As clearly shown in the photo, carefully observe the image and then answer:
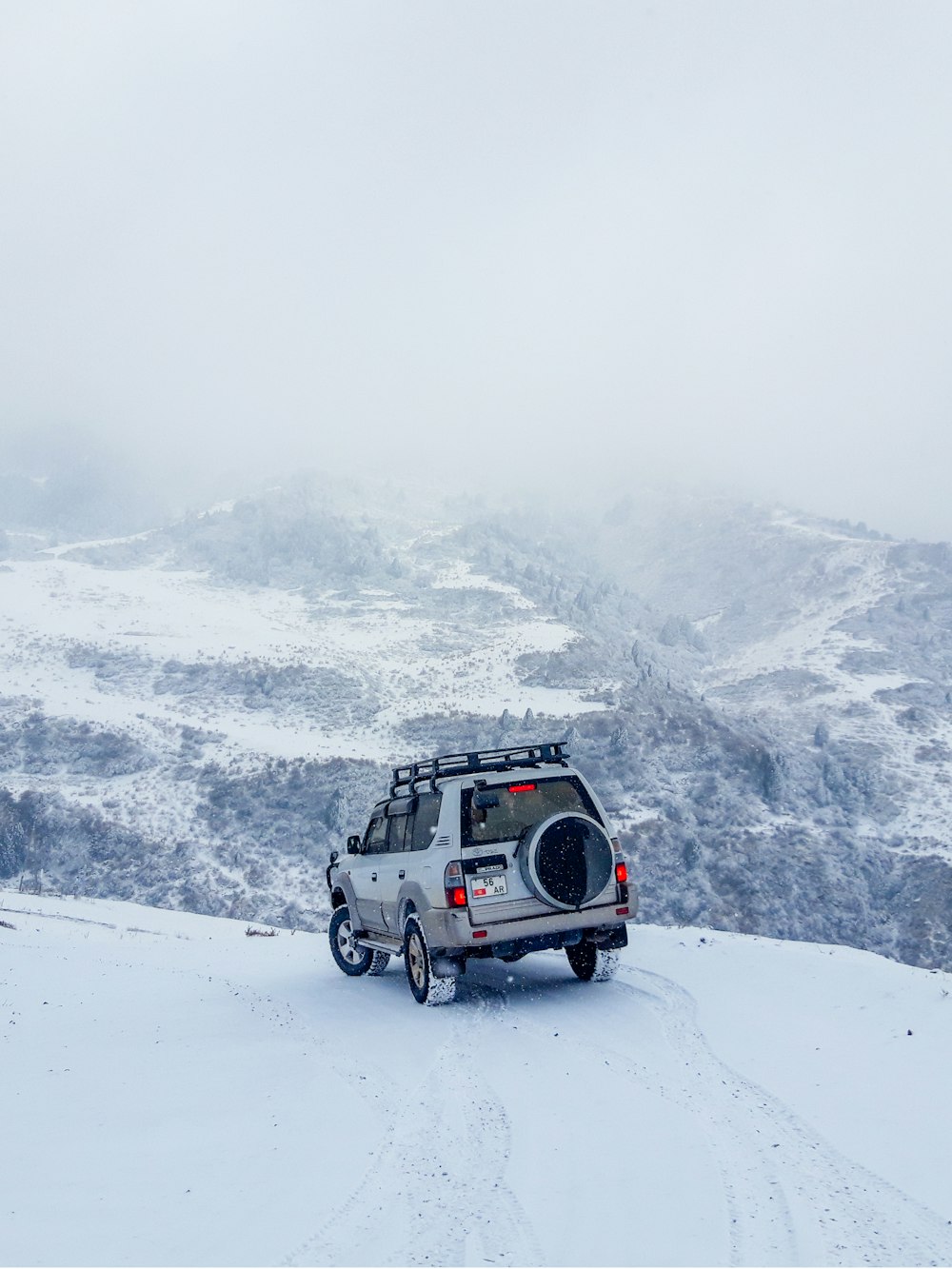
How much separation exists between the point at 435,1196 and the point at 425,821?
213 inches

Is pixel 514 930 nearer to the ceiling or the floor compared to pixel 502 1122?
nearer to the floor

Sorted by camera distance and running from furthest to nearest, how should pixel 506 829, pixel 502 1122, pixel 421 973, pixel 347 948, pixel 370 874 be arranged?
pixel 347 948
pixel 370 874
pixel 421 973
pixel 506 829
pixel 502 1122

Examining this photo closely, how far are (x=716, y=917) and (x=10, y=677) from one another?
6268 centimetres

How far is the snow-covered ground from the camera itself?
3.90 metres

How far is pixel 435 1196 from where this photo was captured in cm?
446

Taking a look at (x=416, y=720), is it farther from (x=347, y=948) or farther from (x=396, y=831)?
(x=396, y=831)

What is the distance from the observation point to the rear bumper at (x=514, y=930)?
8594 millimetres

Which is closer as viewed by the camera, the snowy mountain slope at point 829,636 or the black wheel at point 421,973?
the black wheel at point 421,973

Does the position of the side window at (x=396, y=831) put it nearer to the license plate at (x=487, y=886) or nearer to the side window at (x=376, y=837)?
the side window at (x=376, y=837)

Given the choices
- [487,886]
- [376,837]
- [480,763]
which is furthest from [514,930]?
[376,837]

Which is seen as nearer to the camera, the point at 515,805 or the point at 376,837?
the point at 515,805

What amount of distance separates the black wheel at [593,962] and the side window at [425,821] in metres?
2.22

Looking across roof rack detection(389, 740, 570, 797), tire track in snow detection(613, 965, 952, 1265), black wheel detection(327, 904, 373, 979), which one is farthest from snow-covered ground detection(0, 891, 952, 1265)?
roof rack detection(389, 740, 570, 797)

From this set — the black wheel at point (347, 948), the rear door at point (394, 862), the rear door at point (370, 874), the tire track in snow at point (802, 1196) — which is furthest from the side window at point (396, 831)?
the tire track in snow at point (802, 1196)
